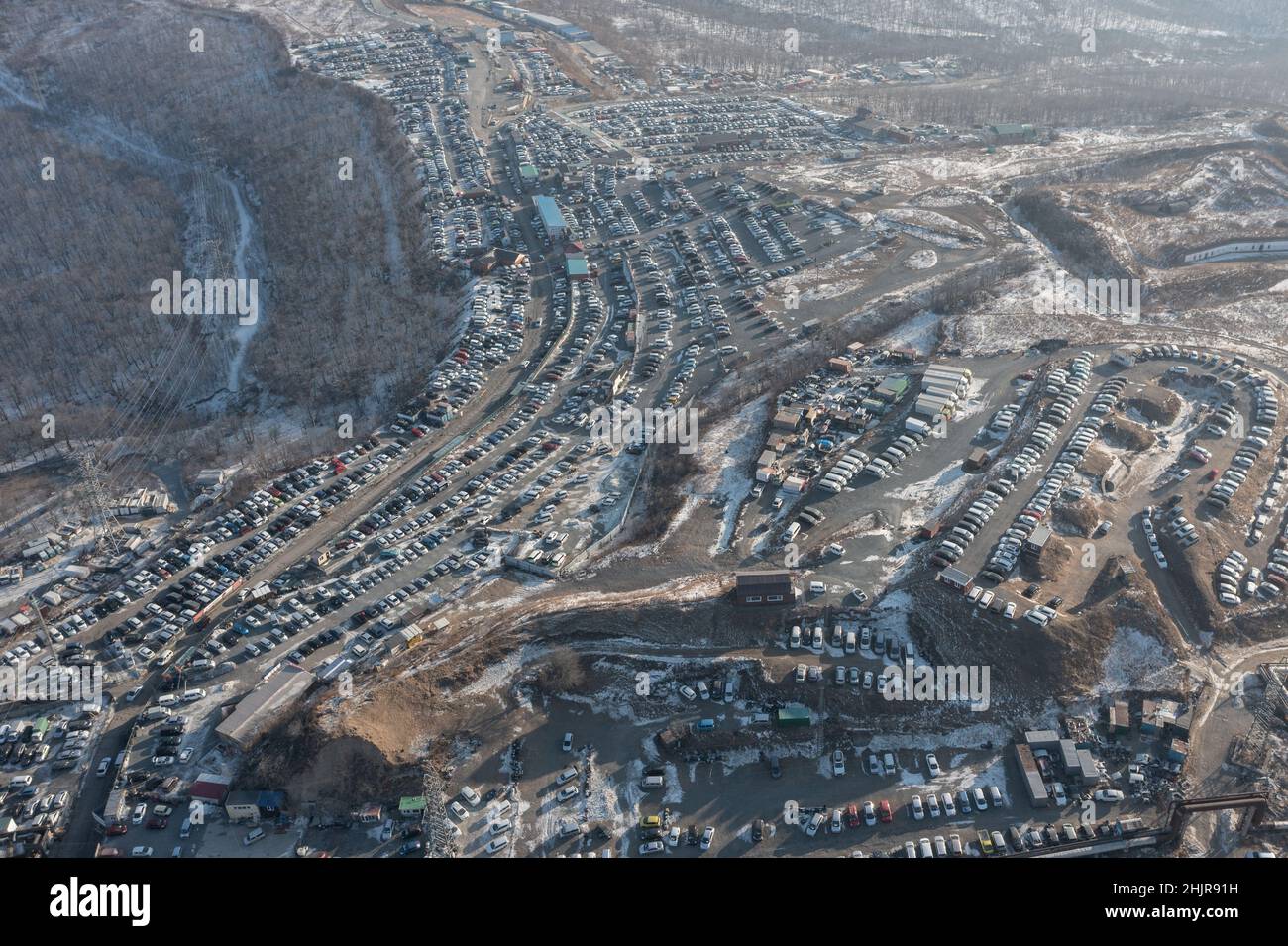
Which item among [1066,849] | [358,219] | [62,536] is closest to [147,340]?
[358,219]

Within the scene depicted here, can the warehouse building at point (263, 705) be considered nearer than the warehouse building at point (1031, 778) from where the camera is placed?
No

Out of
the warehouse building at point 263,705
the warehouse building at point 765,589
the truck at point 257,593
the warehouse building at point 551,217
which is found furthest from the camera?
the warehouse building at point 551,217

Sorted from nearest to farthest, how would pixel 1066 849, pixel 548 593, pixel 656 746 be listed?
1. pixel 1066 849
2. pixel 656 746
3. pixel 548 593

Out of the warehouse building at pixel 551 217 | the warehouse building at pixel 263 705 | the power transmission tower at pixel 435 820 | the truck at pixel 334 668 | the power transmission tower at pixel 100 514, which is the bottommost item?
the power transmission tower at pixel 435 820

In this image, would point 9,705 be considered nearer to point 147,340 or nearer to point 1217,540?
point 147,340

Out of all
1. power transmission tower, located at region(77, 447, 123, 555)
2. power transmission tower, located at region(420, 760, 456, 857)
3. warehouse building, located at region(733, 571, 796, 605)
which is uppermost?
power transmission tower, located at region(77, 447, 123, 555)

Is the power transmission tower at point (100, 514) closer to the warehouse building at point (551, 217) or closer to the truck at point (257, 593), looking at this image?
the truck at point (257, 593)

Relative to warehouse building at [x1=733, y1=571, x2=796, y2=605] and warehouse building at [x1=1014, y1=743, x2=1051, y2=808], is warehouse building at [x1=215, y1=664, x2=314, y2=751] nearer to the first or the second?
warehouse building at [x1=733, y1=571, x2=796, y2=605]

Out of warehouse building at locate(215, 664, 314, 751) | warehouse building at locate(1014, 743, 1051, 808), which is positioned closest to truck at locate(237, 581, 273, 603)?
warehouse building at locate(215, 664, 314, 751)

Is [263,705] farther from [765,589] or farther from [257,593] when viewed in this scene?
[765,589]

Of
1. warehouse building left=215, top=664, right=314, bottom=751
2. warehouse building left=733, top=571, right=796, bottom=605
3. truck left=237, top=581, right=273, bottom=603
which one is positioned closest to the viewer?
warehouse building left=215, top=664, right=314, bottom=751

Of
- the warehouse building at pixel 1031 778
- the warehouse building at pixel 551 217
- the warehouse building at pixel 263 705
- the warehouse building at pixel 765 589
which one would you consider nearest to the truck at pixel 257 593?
the warehouse building at pixel 263 705
